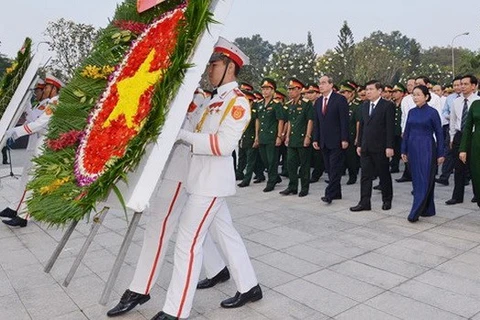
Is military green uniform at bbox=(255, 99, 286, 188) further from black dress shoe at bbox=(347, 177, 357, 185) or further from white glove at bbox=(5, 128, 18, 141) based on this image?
white glove at bbox=(5, 128, 18, 141)

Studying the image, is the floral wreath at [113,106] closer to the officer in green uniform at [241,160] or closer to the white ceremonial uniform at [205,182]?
the white ceremonial uniform at [205,182]

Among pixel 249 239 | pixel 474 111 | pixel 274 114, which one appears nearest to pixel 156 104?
pixel 249 239

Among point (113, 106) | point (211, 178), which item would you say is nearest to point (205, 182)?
point (211, 178)

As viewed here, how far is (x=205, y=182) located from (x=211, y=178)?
0.15ft

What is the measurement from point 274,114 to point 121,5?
530 cm

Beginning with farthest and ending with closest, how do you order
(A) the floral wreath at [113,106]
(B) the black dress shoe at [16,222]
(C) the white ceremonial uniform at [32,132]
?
1. (B) the black dress shoe at [16,222]
2. (C) the white ceremonial uniform at [32,132]
3. (A) the floral wreath at [113,106]

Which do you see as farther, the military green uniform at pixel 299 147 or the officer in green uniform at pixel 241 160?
the officer in green uniform at pixel 241 160

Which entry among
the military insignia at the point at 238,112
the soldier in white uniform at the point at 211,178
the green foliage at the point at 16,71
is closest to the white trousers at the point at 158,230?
the soldier in white uniform at the point at 211,178

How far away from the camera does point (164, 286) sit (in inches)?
138

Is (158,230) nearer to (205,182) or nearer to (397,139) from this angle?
(205,182)

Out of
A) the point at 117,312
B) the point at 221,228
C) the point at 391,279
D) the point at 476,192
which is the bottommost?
the point at 117,312

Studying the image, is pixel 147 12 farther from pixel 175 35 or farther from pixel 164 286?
pixel 164 286

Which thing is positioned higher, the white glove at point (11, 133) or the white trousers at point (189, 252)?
the white glove at point (11, 133)

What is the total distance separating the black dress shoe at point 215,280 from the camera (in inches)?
135
